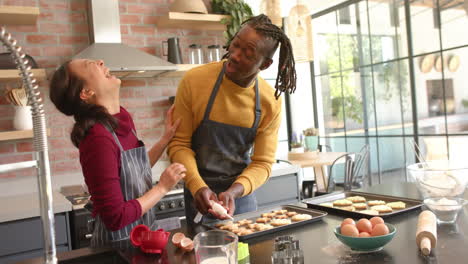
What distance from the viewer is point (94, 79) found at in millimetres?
1442

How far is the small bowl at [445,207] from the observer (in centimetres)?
118

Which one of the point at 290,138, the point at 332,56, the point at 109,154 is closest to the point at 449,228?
the point at 109,154

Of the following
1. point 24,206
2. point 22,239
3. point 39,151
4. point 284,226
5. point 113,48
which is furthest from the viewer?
point 113,48

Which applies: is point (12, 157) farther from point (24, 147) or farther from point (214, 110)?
point (214, 110)

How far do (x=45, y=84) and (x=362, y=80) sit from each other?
Answer: 353cm

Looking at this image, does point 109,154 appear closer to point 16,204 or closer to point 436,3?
point 16,204

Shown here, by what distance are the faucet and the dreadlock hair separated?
39.8 inches

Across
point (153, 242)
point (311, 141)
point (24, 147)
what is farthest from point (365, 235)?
point (311, 141)

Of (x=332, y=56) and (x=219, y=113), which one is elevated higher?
(x=332, y=56)

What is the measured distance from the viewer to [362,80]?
498 centimetres

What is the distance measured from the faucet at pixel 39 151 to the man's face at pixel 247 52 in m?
0.95

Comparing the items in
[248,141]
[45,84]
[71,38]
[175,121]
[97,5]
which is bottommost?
[248,141]

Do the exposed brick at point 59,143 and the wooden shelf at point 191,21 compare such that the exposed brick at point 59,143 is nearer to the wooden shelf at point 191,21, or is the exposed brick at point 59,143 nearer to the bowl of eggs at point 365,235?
the wooden shelf at point 191,21

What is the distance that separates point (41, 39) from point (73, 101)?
183 cm
